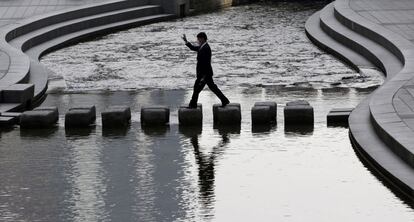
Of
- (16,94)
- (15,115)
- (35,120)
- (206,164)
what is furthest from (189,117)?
(16,94)

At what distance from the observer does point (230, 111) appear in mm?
20578

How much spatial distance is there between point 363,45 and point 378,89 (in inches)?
322

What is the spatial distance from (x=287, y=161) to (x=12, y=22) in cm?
1924

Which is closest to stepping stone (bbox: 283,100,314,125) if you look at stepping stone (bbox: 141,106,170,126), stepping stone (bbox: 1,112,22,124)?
stepping stone (bbox: 141,106,170,126)

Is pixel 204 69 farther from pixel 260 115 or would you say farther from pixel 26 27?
pixel 26 27

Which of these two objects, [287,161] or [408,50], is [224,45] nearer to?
[408,50]

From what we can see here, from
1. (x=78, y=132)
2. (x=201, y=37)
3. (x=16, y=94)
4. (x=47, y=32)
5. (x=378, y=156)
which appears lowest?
(x=78, y=132)

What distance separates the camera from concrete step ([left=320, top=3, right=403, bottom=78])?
26.4m

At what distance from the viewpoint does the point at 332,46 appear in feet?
103

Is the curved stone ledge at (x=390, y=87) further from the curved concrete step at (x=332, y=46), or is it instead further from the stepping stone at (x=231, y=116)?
the stepping stone at (x=231, y=116)

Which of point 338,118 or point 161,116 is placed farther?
point 161,116

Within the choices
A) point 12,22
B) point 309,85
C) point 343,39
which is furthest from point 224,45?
point 309,85

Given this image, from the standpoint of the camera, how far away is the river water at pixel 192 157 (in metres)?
14.3

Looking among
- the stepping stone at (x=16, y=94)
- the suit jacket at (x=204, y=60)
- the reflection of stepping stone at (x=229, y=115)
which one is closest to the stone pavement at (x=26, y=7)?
the stepping stone at (x=16, y=94)
